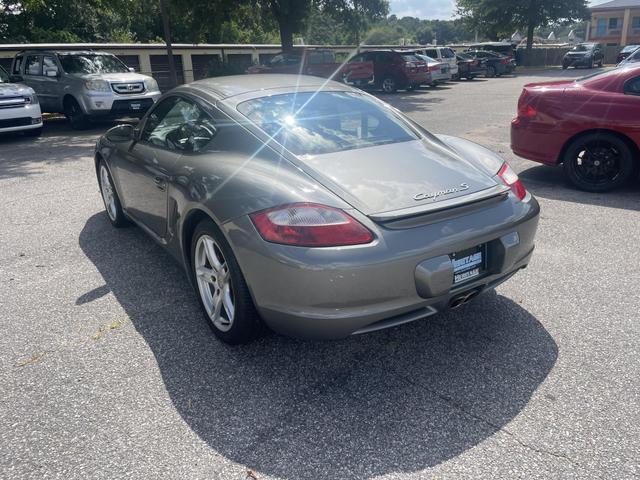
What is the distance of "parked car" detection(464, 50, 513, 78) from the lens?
31531 millimetres

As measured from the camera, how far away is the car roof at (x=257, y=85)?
3701mm

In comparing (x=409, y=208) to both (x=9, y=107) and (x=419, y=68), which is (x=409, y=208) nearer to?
(x=9, y=107)

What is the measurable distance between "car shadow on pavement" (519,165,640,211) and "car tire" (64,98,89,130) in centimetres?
990

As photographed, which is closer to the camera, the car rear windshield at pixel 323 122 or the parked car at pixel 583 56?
the car rear windshield at pixel 323 122

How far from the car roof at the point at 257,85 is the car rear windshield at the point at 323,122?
0.43 feet

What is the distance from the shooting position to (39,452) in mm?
2379

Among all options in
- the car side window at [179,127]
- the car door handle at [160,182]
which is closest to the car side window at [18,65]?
the car side window at [179,127]

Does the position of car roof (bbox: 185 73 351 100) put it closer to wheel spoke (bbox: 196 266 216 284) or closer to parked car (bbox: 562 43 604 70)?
wheel spoke (bbox: 196 266 216 284)

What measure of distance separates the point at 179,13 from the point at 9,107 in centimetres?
1167

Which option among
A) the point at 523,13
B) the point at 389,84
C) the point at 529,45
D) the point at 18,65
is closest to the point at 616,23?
the point at 529,45

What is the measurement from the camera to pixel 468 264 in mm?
2809

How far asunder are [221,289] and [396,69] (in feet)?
63.9

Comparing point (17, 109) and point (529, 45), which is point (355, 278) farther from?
point (529, 45)

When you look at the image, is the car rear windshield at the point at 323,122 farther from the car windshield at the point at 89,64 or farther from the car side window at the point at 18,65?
the car side window at the point at 18,65
